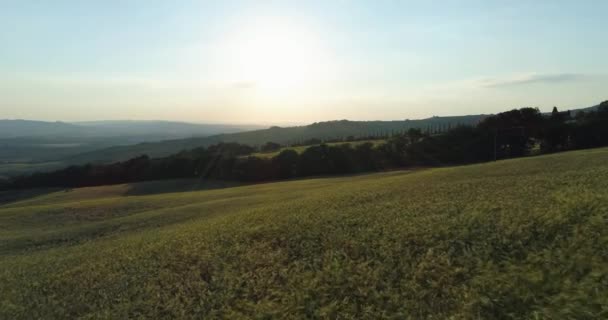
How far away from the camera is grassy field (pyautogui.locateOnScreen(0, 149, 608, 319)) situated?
10453mm

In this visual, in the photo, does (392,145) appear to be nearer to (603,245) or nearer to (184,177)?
(184,177)

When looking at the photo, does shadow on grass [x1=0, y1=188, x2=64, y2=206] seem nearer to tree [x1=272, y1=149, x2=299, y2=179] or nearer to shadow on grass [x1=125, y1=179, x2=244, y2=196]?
shadow on grass [x1=125, y1=179, x2=244, y2=196]

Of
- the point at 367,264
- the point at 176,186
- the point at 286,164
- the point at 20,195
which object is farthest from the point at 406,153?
the point at 367,264

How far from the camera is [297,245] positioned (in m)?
Answer: 17.5

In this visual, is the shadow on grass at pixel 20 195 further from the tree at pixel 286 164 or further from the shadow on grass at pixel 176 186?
the tree at pixel 286 164

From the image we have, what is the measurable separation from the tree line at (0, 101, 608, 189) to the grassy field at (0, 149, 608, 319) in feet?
214

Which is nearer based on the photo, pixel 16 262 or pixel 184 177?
pixel 16 262

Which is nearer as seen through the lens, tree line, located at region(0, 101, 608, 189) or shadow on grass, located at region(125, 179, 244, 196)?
shadow on grass, located at region(125, 179, 244, 196)

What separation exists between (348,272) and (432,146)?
8394 centimetres

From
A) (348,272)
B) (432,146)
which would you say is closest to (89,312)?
(348,272)

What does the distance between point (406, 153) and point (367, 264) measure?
83864 millimetres

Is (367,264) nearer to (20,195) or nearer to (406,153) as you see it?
(406,153)

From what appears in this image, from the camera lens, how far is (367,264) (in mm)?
13898

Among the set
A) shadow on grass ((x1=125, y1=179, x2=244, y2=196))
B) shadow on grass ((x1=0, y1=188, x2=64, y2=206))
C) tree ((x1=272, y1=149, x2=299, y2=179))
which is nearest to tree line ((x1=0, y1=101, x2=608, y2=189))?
tree ((x1=272, y1=149, x2=299, y2=179))
